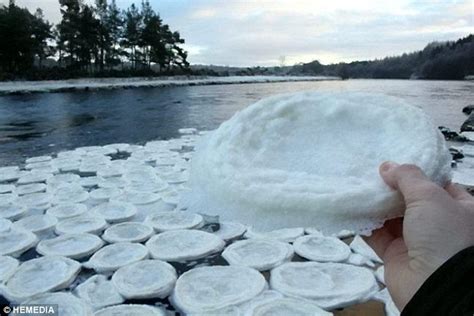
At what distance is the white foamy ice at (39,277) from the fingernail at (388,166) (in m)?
1.80

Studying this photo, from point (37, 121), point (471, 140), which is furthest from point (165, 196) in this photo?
point (37, 121)

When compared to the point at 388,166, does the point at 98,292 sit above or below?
below

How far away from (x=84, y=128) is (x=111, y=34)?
1265 inches

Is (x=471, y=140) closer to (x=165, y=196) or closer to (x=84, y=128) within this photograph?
(x=165, y=196)

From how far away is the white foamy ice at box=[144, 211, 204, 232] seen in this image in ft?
9.28

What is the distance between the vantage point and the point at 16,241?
262 centimetres

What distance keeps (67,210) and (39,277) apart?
1117mm

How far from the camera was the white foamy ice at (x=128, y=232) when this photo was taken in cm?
267

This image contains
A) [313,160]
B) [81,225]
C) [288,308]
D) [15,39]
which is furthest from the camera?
[15,39]

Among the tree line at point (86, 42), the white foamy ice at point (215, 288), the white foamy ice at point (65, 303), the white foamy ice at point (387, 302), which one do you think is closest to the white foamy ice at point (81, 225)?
the white foamy ice at point (65, 303)

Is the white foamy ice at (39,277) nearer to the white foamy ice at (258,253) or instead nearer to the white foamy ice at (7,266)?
the white foamy ice at (7,266)

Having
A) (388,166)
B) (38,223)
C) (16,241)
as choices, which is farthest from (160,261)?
(388,166)

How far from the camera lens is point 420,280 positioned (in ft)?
3.43

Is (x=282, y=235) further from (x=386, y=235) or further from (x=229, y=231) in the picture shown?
(x=386, y=235)
